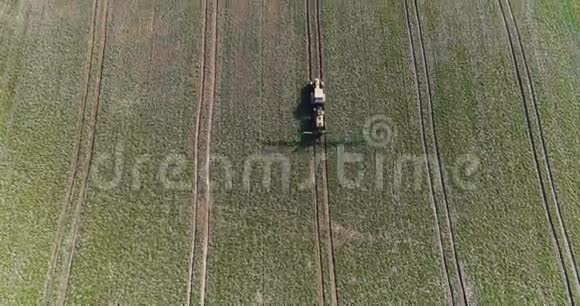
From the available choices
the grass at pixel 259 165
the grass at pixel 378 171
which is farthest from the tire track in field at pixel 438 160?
the grass at pixel 259 165

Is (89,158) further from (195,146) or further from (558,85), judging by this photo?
(558,85)

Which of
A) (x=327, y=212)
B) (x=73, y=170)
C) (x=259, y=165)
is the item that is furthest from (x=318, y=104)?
(x=73, y=170)

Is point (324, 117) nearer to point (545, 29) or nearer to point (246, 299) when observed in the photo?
point (246, 299)

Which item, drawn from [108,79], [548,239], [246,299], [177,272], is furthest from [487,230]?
[108,79]

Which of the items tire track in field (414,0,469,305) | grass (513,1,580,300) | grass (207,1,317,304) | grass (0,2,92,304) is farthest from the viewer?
grass (513,1,580,300)

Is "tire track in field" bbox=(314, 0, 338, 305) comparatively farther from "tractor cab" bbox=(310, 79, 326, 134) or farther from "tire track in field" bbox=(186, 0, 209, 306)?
"tire track in field" bbox=(186, 0, 209, 306)

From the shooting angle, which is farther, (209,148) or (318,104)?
(318,104)

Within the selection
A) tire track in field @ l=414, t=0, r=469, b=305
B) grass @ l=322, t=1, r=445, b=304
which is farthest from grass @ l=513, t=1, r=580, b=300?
grass @ l=322, t=1, r=445, b=304
